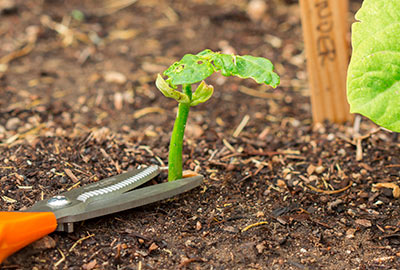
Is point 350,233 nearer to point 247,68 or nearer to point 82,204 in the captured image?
point 247,68

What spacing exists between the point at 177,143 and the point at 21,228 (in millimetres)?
566

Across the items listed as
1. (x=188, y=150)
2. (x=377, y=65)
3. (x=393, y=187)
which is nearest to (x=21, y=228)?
(x=188, y=150)

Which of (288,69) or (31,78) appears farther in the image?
(288,69)

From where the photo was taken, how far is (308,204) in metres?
1.76

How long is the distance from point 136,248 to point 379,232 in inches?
30.6

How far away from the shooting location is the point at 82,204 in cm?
147

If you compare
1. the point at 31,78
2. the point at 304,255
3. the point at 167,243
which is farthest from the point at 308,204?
the point at 31,78

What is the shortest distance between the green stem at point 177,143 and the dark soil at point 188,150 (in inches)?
3.9

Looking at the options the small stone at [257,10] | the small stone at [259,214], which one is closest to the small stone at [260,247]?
the small stone at [259,214]

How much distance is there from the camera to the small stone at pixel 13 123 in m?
2.25

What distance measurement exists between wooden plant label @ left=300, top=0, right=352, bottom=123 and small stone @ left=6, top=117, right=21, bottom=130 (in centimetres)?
132

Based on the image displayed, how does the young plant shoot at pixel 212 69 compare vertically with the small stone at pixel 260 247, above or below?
above

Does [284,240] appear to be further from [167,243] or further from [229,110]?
[229,110]

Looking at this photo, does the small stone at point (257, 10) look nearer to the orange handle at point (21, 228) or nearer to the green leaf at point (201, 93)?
the green leaf at point (201, 93)
